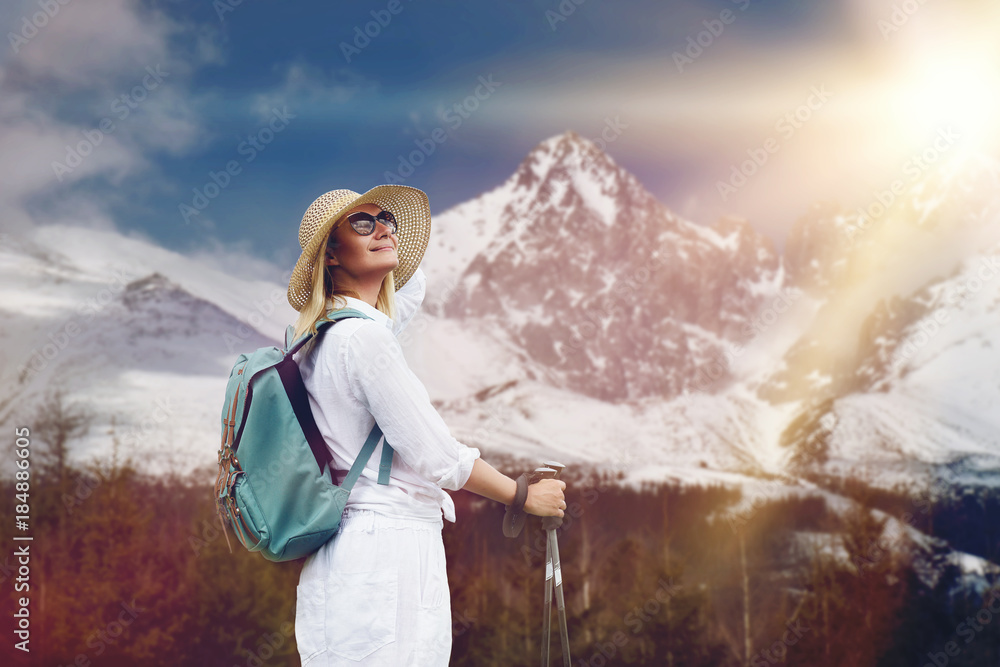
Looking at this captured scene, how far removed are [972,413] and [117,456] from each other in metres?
10.7

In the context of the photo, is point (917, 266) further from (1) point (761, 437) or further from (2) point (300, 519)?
(2) point (300, 519)

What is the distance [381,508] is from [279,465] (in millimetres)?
190

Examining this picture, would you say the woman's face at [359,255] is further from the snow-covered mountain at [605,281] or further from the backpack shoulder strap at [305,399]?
the snow-covered mountain at [605,281]

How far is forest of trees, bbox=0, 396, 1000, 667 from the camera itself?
11.3 m

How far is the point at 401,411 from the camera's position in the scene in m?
1.55

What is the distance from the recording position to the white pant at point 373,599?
4.92 ft

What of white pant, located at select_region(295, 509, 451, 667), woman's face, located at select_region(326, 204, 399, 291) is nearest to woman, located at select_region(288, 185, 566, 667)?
white pant, located at select_region(295, 509, 451, 667)

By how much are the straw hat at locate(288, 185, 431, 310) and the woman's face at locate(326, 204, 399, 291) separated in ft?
0.13

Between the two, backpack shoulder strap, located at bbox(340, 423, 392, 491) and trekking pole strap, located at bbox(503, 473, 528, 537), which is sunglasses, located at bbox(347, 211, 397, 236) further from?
trekking pole strap, located at bbox(503, 473, 528, 537)

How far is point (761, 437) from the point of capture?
40.6ft

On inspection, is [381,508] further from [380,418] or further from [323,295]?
[323,295]

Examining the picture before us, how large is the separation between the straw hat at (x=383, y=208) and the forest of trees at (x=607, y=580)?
9789 millimetres

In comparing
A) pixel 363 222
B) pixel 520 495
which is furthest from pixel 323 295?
pixel 520 495

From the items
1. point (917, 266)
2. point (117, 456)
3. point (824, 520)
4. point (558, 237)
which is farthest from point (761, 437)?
point (117, 456)
